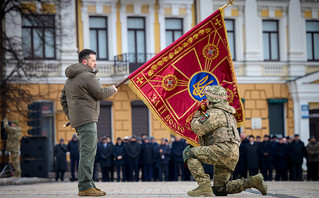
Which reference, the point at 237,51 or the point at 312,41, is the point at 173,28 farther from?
the point at 312,41

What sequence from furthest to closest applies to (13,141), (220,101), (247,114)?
(247,114) → (13,141) → (220,101)

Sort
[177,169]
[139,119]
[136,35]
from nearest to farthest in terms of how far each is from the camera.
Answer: [177,169], [139,119], [136,35]

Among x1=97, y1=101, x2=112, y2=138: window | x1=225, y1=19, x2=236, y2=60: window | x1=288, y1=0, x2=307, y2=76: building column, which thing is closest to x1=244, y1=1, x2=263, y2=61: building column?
x1=225, y1=19, x2=236, y2=60: window

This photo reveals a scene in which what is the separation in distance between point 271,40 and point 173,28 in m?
5.20

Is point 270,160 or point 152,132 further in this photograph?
point 152,132

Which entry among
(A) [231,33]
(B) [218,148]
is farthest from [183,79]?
(A) [231,33]

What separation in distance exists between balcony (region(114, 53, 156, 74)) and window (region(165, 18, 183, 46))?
65.6 inches

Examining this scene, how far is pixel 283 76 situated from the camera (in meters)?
29.3

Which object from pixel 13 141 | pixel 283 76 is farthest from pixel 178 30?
pixel 13 141

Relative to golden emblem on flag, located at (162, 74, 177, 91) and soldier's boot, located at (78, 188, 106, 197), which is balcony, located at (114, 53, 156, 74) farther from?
soldier's boot, located at (78, 188, 106, 197)

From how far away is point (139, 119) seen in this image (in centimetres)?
2798

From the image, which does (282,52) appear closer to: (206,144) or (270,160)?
(270,160)

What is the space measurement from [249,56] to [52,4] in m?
9.97

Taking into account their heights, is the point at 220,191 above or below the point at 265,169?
above
